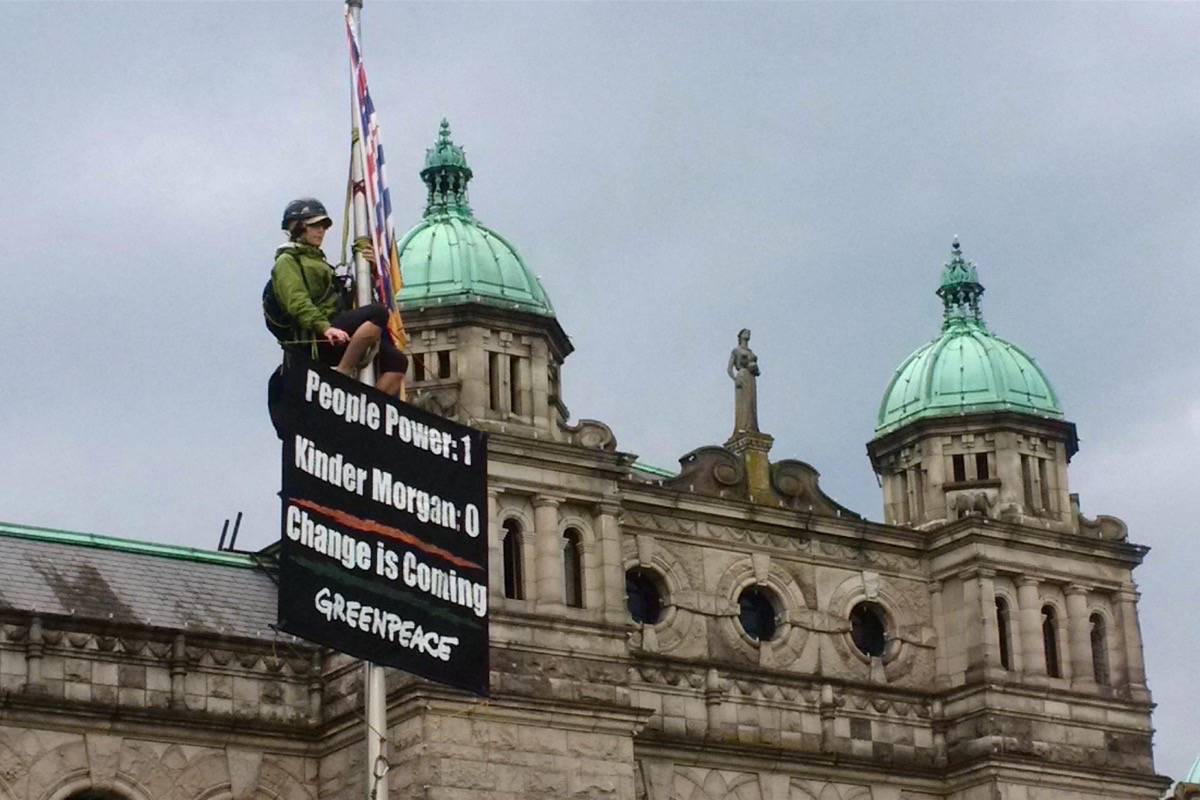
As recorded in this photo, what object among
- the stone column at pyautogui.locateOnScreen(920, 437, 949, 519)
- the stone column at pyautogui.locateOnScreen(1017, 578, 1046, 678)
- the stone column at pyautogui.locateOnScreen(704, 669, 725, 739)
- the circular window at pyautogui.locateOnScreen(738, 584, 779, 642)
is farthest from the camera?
the stone column at pyautogui.locateOnScreen(920, 437, 949, 519)

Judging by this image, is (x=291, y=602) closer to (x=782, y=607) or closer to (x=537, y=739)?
(x=537, y=739)

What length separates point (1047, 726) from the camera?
4875cm

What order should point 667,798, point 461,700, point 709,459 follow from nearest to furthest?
1. point 461,700
2. point 667,798
3. point 709,459

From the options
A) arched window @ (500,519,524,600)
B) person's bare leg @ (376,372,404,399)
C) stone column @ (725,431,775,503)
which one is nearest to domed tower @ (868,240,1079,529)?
stone column @ (725,431,775,503)

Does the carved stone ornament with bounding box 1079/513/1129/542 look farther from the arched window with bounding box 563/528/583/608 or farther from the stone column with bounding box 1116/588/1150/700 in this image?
the arched window with bounding box 563/528/583/608

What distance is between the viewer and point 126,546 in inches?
1804

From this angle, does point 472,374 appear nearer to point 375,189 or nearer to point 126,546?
point 126,546

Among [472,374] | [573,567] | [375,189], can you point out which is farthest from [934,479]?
[375,189]

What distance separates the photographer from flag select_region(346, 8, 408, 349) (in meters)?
24.4

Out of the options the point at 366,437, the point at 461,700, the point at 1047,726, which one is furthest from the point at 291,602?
the point at 1047,726

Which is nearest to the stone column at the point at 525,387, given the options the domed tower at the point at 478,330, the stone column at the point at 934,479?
the domed tower at the point at 478,330

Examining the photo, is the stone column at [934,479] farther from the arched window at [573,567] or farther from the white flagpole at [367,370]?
the white flagpole at [367,370]

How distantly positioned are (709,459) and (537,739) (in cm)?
770

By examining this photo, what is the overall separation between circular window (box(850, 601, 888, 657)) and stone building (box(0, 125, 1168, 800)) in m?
0.06
